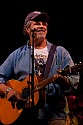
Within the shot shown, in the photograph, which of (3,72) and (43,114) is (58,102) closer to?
(43,114)

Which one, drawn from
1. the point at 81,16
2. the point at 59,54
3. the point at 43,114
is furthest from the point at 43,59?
the point at 81,16

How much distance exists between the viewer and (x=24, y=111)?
3725mm

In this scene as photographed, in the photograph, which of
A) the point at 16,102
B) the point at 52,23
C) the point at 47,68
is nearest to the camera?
the point at 47,68

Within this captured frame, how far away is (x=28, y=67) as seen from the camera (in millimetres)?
3842

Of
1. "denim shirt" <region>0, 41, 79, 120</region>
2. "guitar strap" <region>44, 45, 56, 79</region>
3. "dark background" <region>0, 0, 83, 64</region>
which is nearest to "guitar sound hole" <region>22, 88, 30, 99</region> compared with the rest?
"denim shirt" <region>0, 41, 79, 120</region>

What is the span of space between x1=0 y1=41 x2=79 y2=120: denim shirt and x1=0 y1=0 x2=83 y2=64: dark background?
5.19 feet

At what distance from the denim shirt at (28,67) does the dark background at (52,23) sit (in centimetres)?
158

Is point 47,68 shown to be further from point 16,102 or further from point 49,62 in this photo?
point 16,102

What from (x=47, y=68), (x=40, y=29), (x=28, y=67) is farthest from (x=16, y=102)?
(x=40, y=29)

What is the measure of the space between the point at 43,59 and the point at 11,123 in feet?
3.15

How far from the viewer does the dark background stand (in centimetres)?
548

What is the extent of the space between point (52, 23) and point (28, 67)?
6.34 feet

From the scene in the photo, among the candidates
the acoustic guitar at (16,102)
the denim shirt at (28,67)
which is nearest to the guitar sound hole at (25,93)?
the acoustic guitar at (16,102)

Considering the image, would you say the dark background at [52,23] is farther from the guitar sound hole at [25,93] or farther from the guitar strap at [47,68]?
the guitar sound hole at [25,93]
